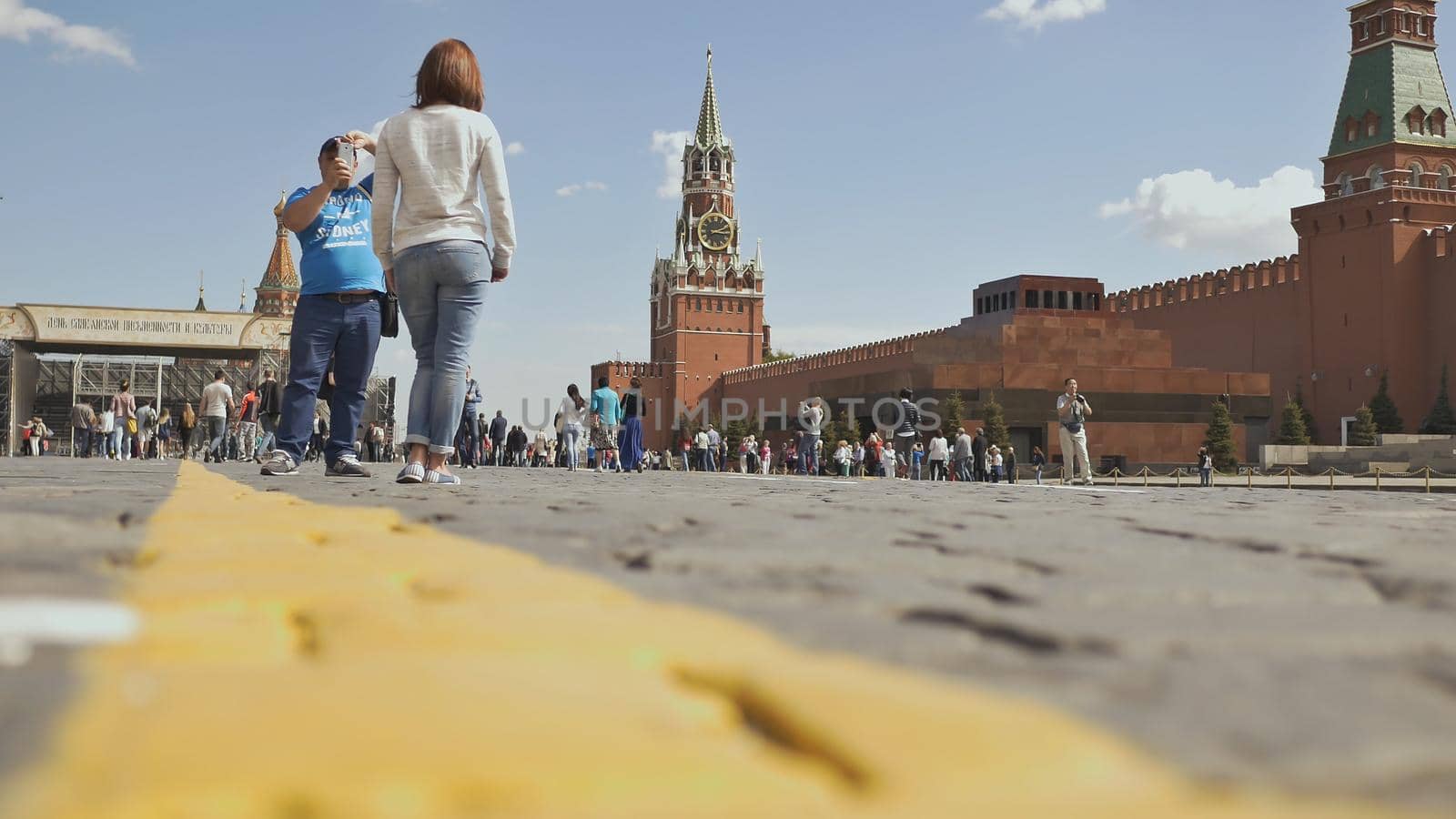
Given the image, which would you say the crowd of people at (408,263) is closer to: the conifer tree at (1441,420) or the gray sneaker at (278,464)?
the gray sneaker at (278,464)

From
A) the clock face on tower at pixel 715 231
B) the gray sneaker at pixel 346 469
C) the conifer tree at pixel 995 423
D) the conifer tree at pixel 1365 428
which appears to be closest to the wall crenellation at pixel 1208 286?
the conifer tree at pixel 1365 428

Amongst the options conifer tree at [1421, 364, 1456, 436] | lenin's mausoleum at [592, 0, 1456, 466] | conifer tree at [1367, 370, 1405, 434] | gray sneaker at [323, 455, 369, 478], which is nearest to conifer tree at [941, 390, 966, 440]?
lenin's mausoleum at [592, 0, 1456, 466]

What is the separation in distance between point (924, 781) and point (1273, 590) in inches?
54.9

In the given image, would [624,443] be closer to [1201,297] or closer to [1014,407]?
[1014,407]

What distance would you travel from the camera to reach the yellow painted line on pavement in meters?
0.81

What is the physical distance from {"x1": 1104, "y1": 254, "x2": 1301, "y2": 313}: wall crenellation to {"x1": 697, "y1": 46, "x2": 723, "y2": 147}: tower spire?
4130 centimetres

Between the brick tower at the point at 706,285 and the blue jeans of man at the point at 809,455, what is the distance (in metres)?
63.7

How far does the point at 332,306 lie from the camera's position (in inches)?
258

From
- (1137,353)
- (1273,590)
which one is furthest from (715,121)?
(1273,590)

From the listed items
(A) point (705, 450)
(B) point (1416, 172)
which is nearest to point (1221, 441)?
(B) point (1416, 172)

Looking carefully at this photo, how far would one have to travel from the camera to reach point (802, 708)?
1.03m

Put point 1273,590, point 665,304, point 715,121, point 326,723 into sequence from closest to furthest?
point 326,723
point 1273,590
point 665,304
point 715,121

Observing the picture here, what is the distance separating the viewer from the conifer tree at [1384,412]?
47.1 meters

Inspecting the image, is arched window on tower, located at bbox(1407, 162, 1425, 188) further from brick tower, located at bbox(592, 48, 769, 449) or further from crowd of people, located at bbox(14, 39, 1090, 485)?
crowd of people, located at bbox(14, 39, 1090, 485)
